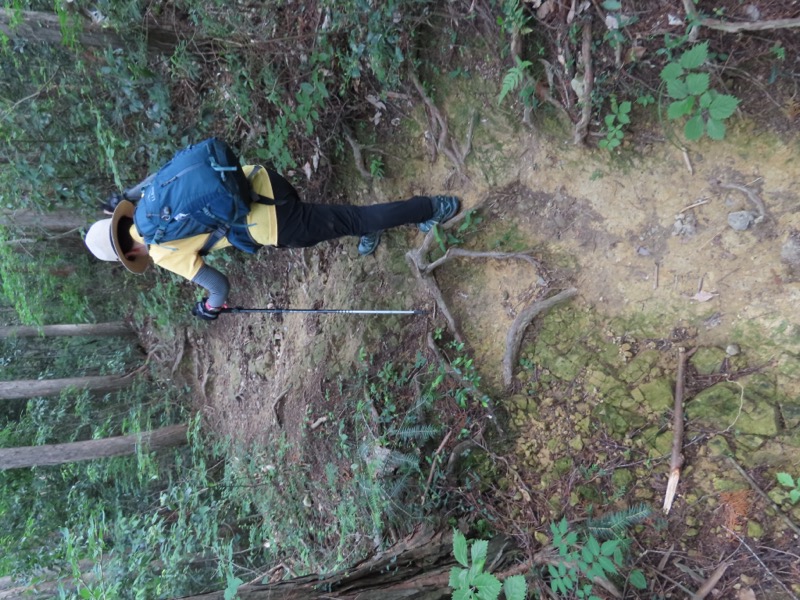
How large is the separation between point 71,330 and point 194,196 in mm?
7461

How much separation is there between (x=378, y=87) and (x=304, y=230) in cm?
194

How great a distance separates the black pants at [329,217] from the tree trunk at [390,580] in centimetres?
272

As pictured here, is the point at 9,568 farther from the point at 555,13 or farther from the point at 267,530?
the point at 555,13

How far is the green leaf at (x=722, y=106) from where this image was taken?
9.21ft

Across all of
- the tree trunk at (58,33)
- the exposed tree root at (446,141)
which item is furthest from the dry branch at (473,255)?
the tree trunk at (58,33)

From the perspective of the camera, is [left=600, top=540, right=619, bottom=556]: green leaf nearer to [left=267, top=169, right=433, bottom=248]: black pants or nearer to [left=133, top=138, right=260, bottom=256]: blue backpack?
[left=267, top=169, right=433, bottom=248]: black pants

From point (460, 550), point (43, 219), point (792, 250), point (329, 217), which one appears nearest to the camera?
point (460, 550)

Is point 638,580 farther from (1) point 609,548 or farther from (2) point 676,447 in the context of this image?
(2) point 676,447

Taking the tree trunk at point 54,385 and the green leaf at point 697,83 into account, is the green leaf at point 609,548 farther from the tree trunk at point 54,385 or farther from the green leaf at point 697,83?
the tree trunk at point 54,385

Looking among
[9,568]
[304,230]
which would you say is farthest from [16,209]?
[304,230]

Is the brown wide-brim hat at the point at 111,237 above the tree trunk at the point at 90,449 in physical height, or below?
above

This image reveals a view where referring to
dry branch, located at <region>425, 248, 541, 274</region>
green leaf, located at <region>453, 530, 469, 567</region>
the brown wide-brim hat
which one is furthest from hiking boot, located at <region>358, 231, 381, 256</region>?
green leaf, located at <region>453, 530, 469, 567</region>

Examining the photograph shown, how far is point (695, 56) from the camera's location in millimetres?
2795

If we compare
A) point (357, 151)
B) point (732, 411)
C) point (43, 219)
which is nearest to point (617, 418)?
point (732, 411)
